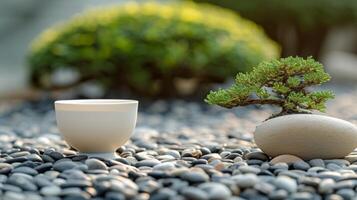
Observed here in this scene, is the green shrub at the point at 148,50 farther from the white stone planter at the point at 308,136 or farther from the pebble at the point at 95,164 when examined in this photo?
the pebble at the point at 95,164

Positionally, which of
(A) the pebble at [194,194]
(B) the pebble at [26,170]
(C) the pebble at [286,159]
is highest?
(C) the pebble at [286,159]

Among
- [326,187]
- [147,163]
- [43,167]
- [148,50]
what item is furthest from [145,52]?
[326,187]

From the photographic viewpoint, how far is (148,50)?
6.00 metres

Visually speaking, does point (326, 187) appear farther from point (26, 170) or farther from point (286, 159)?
point (26, 170)

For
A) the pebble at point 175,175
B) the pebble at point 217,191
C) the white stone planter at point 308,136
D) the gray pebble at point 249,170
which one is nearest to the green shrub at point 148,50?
the pebble at point 175,175

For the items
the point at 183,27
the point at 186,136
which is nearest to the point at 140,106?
the point at 183,27

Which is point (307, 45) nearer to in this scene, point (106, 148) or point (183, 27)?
point (183, 27)

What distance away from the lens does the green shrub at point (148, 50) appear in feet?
19.8

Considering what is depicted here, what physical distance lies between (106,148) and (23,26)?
7078 mm

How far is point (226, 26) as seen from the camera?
6402mm

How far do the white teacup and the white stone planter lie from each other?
549mm

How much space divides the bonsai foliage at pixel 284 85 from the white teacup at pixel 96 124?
0.35 metres

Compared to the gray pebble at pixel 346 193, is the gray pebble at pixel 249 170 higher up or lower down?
higher up

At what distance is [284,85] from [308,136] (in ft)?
0.85
